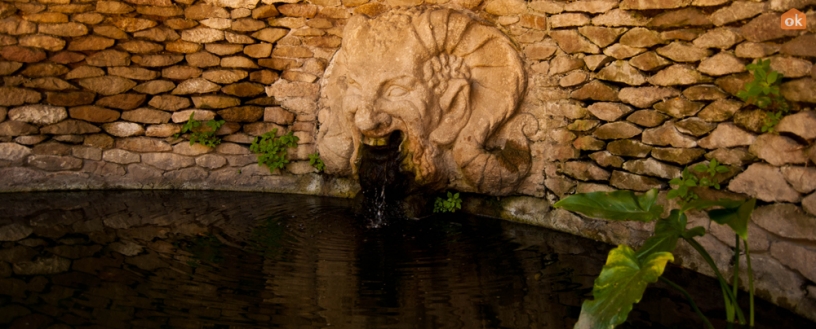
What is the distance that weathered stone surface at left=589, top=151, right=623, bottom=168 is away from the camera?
160 inches

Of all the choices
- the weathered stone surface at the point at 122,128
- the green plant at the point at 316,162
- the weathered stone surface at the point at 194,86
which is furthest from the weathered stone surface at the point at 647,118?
the weathered stone surface at the point at 122,128

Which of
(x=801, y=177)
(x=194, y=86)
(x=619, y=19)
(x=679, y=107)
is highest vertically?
(x=619, y=19)

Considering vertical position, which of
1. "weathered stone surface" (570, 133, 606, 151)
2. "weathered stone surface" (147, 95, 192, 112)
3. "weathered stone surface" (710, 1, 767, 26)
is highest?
"weathered stone surface" (710, 1, 767, 26)

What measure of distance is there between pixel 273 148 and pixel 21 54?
1.91 meters

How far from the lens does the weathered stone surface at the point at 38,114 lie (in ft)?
16.5

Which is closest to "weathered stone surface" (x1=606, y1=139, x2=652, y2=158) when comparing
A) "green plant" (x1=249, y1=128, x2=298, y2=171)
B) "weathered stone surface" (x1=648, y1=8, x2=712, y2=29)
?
"weathered stone surface" (x1=648, y1=8, x2=712, y2=29)

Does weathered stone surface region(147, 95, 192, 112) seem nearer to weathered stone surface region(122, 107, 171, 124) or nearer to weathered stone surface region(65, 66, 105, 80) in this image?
weathered stone surface region(122, 107, 171, 124)

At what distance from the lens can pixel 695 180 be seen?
11.4 ft

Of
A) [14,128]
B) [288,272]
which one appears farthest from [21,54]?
[288,272]

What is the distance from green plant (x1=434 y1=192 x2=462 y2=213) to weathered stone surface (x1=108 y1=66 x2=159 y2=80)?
93.5 inches

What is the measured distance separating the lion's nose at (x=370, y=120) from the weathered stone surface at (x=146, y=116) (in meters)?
1.76

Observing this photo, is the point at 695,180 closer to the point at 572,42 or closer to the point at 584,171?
the point at 584,171

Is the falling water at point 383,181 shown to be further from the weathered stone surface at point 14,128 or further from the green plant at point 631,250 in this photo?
the weathered stone surface at point 14,128

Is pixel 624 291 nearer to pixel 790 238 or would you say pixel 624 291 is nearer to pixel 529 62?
pixel 790 238
